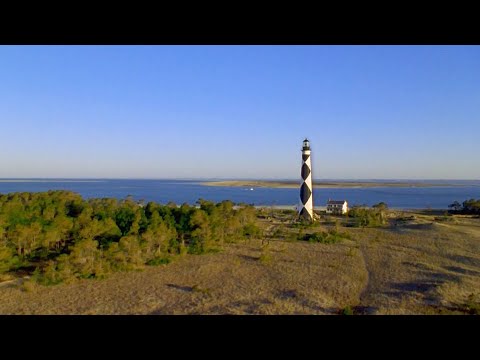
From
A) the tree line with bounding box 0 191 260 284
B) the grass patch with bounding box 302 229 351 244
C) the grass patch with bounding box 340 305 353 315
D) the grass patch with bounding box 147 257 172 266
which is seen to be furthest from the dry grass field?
the grass patch with bounding box 302 229 351 244

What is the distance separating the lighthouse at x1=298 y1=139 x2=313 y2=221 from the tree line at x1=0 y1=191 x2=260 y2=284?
18.3 feet

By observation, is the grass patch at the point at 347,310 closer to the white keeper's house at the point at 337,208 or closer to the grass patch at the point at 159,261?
the grass patch at the point at 159,261

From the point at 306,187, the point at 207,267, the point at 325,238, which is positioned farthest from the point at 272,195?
the point at 207,267

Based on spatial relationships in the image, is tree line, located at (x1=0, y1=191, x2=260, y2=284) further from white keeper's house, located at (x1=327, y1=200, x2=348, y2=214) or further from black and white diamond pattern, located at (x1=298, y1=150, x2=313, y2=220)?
white keeper's house, located at (x1=327, y1=200, x2=348, y2=214)

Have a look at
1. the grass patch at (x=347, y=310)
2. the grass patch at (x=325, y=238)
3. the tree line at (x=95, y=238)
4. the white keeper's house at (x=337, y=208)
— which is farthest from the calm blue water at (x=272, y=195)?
the grass patch at (x=347, y=310)

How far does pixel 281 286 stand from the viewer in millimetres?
6035

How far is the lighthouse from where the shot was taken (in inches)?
581

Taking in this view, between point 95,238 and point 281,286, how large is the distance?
463cm

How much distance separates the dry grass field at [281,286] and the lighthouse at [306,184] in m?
5.52

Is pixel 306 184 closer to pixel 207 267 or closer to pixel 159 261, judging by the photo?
pixel 207 267

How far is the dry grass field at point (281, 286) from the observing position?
503 centimetres
